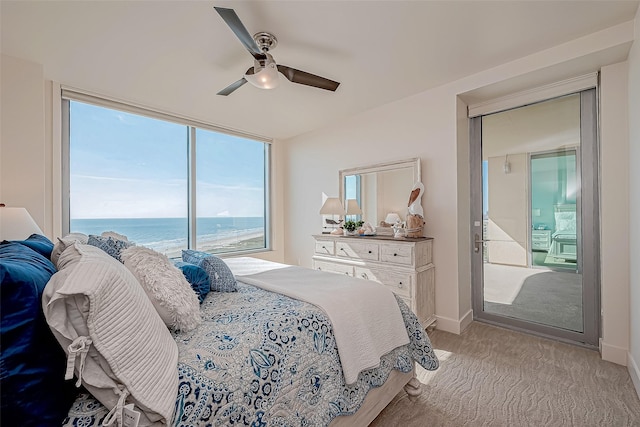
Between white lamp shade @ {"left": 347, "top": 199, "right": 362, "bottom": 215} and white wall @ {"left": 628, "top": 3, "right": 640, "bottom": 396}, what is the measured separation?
242cm

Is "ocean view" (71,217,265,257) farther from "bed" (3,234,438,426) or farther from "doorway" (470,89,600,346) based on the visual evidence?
"doorway" (470,89,600,346)

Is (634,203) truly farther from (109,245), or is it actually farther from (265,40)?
(109,245)

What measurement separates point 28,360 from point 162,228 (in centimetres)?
341

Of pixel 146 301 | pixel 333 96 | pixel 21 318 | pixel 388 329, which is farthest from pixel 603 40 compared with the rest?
pixel 21 318

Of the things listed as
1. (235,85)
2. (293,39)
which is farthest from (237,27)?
(235,85)

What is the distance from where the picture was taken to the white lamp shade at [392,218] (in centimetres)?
330

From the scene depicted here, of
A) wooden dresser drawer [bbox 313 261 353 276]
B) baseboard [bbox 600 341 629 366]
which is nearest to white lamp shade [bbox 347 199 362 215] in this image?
wooden dresser drawer [bbox 313 261 353 276]

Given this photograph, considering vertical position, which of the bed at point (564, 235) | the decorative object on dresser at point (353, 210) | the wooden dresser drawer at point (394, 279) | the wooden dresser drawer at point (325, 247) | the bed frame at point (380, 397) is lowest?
the bed frame at point (380, 397)

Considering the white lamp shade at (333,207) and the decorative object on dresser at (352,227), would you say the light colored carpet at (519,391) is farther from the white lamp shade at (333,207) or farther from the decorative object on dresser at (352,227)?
the white lamp shade at (333,207)

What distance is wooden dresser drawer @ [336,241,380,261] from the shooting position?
9.99ft

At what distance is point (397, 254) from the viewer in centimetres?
282

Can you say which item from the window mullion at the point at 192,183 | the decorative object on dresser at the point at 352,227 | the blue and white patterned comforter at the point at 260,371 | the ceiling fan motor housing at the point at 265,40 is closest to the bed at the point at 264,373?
the blue and white patterned comforter at the point at 260,371

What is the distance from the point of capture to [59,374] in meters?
0.72

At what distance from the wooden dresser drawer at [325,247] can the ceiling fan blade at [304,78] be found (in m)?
1.89
